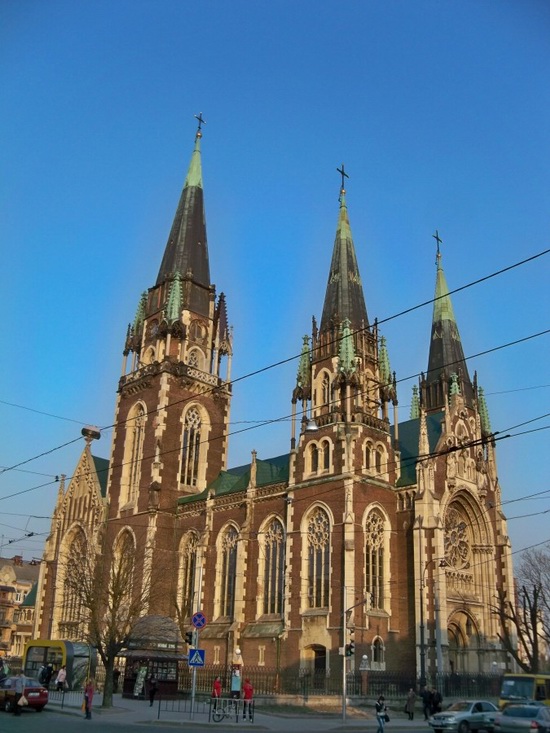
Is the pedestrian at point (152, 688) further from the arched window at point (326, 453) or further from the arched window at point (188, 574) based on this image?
the arched window at point (188, 574)

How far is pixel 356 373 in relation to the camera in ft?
157

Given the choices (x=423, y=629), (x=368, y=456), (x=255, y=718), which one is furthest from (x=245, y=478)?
(x=255, y=718)

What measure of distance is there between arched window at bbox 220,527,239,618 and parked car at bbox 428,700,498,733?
80.5ft

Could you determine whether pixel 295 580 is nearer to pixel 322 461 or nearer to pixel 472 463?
pixel 322 461

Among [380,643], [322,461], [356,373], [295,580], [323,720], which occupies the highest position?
[356,373]

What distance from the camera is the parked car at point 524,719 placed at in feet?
67.6

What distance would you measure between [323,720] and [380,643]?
520 inches

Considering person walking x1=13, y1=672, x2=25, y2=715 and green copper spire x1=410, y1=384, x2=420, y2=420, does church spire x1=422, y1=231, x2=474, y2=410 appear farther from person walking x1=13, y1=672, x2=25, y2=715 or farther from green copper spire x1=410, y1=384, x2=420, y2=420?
person walking x1=13, y1=672, x2=25, y2=715

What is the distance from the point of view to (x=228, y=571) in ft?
163

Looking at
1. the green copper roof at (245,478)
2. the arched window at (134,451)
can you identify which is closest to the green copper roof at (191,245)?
the arched window at (134,451)

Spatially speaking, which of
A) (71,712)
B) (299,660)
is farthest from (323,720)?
(299,660)

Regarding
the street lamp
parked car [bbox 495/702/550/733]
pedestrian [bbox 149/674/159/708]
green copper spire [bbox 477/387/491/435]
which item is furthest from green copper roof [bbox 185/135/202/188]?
parked car [bbox 495/702/550/733]

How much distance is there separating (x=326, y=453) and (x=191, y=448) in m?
16.0

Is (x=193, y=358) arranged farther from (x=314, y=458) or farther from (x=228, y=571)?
(x=228, y=571)
